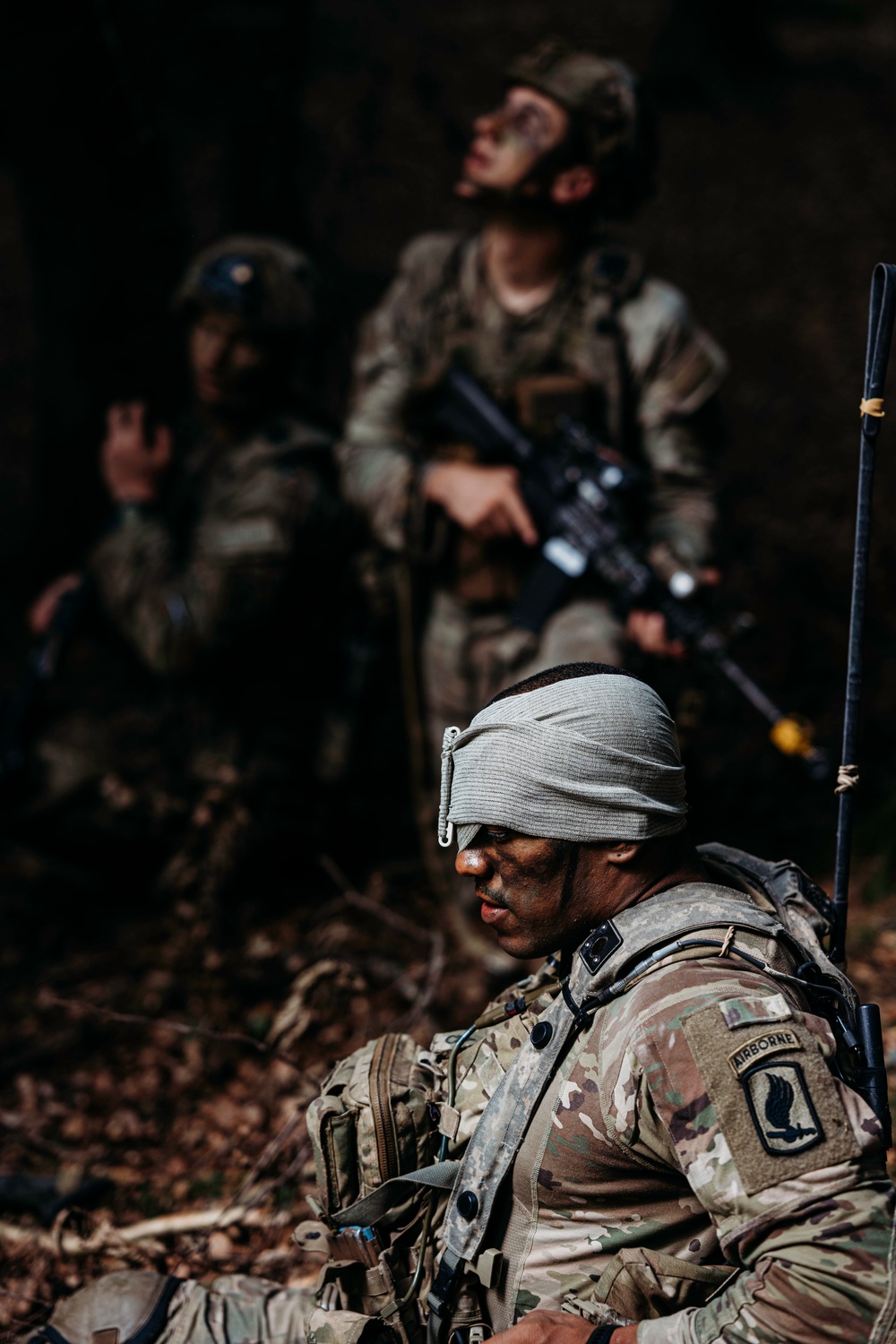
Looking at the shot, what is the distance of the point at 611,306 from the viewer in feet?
15.7

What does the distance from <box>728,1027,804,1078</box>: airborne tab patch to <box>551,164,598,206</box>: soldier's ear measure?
3800 mm

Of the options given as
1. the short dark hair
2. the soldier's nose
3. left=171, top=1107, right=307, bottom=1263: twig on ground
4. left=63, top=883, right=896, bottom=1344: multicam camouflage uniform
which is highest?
the short dark hair

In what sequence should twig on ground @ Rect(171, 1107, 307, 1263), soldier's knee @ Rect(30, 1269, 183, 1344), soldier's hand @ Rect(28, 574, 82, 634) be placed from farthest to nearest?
soldier's hand @ Rect(28, 574, 82, 634) < twig on ground @ Rect(171, 1107, 307, 1263) < soldier's knee @ Rect(30, 1269, 183, 1344)

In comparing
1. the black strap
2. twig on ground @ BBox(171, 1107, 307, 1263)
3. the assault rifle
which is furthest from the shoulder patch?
the black strap

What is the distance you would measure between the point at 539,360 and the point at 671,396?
570mm

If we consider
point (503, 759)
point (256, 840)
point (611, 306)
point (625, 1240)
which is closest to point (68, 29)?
point (611, 306)

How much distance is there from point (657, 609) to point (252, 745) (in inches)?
85.8

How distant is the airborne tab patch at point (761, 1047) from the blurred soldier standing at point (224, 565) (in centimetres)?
371

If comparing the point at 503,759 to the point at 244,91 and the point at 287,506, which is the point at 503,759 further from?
the point at 244,91

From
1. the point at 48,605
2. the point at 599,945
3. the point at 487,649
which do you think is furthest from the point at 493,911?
the point at 48,605

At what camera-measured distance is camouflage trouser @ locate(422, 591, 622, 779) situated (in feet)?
15.2

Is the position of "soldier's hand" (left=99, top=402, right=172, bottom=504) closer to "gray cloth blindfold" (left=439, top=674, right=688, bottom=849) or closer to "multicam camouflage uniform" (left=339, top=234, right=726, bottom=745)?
"multicam camouflage uniform" (left=339, top=234, right=726, bottom=745)

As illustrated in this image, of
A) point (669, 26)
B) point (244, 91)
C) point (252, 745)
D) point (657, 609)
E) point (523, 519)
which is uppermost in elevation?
point (669, 26)

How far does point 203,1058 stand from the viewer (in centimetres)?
483
